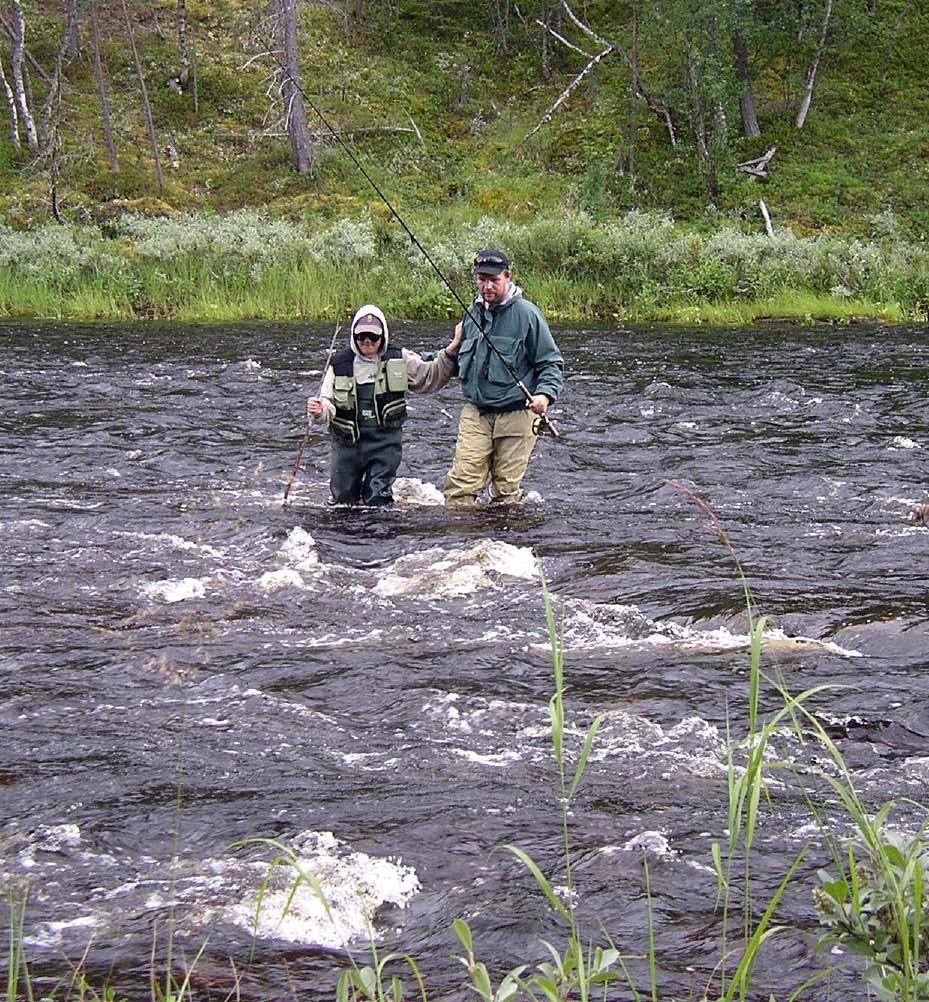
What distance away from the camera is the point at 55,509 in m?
10.4

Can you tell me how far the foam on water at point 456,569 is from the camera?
8219mm

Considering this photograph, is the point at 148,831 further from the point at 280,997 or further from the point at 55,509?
the point at 55,509

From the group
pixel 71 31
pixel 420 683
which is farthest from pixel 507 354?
pixel 71 31

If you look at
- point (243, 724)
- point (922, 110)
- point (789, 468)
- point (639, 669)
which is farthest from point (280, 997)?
point (922, 110)

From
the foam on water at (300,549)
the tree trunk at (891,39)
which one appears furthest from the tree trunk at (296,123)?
the foam on water at (300,549)

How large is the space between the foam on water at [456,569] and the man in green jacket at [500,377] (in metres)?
1.51

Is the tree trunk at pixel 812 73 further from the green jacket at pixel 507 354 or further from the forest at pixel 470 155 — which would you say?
the green jacket at pixel 507 354

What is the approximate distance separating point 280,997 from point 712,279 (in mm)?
23534

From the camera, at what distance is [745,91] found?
124 ft

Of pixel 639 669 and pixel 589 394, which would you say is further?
pixel 589 394

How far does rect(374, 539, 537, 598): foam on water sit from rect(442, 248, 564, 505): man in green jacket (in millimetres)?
1514

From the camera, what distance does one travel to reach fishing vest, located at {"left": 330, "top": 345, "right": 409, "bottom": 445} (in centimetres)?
1033

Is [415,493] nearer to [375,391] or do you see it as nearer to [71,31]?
[375,391]

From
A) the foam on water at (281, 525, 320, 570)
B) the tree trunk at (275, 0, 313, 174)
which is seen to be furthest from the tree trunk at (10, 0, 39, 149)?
the foam on water at (281, 525, 320, 570)
